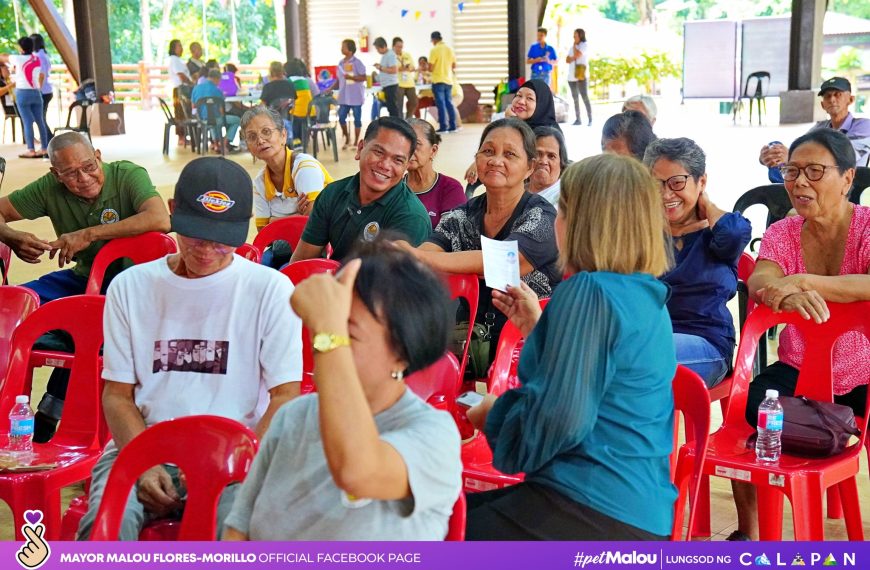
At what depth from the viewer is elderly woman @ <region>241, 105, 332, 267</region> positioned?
498 cm

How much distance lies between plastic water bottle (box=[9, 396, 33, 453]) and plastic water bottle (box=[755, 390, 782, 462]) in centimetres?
204

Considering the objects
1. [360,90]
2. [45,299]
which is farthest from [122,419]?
[360,90]

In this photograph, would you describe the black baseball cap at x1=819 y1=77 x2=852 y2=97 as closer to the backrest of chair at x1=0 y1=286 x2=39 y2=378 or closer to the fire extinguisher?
the backrest of chair at x1=0 y1=286 x2=39 y2=378

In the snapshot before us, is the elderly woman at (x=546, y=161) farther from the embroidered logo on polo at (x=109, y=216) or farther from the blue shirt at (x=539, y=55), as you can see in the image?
the blue shirt at (x=539, y=55)

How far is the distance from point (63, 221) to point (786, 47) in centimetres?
2128

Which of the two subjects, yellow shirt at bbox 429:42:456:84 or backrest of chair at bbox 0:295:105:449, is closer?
backrest of chair at bbox 0:295:105:449


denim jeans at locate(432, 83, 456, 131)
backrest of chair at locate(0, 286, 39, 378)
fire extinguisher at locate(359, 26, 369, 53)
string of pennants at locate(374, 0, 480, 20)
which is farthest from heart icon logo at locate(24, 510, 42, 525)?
fire extinguisher at locate(359, 26, 369, 53)

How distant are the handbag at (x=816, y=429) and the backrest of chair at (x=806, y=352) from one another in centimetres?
27

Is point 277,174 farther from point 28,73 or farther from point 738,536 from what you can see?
point 28,73

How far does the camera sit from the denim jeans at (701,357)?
3.27 m

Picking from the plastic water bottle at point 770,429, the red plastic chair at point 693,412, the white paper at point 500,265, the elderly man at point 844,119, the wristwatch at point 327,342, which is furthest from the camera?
the elderly man at point 844,119

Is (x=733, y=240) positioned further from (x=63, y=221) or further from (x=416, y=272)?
(x=63, y=221)

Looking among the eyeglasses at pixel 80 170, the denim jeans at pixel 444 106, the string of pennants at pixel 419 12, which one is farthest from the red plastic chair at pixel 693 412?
the string of pennants at pixel 419 12

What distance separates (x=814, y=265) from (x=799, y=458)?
75 centimetres
